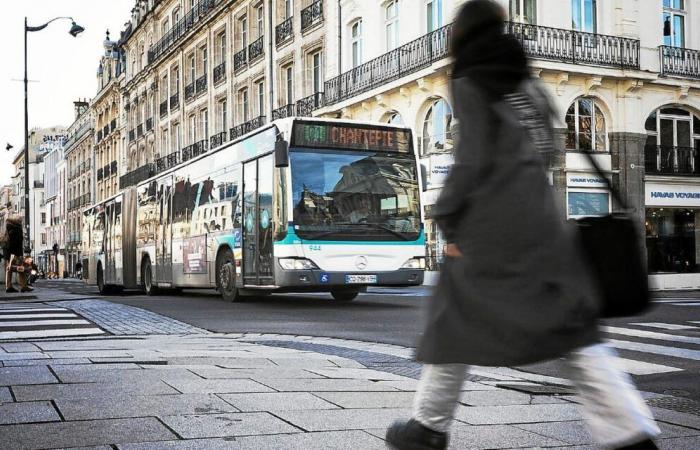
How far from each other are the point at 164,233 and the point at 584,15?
14.6 m

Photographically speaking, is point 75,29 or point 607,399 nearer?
point 607,399

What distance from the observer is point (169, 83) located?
53.2m

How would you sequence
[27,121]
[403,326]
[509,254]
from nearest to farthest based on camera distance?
[509,254], [403,326], [27,121]

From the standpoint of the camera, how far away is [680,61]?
27.9m

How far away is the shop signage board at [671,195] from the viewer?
90.6ft

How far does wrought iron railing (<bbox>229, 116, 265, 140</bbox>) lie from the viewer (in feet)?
127

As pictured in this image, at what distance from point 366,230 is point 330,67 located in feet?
64.5

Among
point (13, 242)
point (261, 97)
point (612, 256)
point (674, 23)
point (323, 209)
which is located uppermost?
point (674, 23)

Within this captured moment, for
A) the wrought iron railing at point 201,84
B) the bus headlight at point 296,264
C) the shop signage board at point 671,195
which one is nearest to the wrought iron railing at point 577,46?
the shop signage board at point 671,195

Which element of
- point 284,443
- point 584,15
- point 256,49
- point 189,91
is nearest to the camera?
point 284,443

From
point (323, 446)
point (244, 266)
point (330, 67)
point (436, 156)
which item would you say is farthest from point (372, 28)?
point (323, 446)

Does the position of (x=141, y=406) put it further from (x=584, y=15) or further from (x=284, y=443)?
(x=584, y=15)

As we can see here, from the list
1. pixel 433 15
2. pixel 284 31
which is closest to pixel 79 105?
pixel 284 31

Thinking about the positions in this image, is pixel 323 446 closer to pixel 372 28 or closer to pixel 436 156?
pixel 436 156
